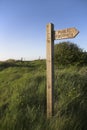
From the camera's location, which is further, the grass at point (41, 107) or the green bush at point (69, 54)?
the green bush at point (69, 54)

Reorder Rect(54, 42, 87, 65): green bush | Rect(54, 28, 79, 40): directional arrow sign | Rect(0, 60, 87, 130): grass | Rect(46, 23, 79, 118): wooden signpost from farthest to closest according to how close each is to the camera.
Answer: Rect(54, 42, 87, 65): green bush < Rect(46, 23, 79, 118): wooden signpost < Rect(54, 28, 79, 40): directional arrow sign < Rect(0, 60, 87, 130): grass

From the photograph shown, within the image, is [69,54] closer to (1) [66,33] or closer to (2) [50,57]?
(2) [50,57]

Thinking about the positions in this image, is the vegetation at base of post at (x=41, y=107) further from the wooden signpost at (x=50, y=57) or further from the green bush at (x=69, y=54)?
the green bush at (x=69, y=54)

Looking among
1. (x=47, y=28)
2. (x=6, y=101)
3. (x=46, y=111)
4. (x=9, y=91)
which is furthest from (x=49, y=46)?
(x=9, y=91)

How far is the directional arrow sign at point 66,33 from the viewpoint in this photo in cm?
517

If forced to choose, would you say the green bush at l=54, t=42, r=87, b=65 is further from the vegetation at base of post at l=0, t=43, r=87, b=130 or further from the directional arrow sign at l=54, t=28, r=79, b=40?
the directional arrow sign at l=54, t=28, r=79, b=40

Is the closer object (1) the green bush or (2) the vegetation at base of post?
(2) the vegetation at base of post

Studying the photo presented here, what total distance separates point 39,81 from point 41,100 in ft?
6.01

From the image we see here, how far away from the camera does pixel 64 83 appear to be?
25.9 feet

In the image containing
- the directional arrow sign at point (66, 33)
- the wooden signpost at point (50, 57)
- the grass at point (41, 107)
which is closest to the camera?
the grass at point (41, 107)

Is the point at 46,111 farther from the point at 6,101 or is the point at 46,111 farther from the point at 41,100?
the point at 6,101

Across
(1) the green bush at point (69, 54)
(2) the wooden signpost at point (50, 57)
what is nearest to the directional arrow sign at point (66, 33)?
(2) the wooden signpost at point (50, 57)

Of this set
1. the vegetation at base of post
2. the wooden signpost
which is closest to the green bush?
the vegetation at base of post

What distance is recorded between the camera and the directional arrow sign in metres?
5.17
